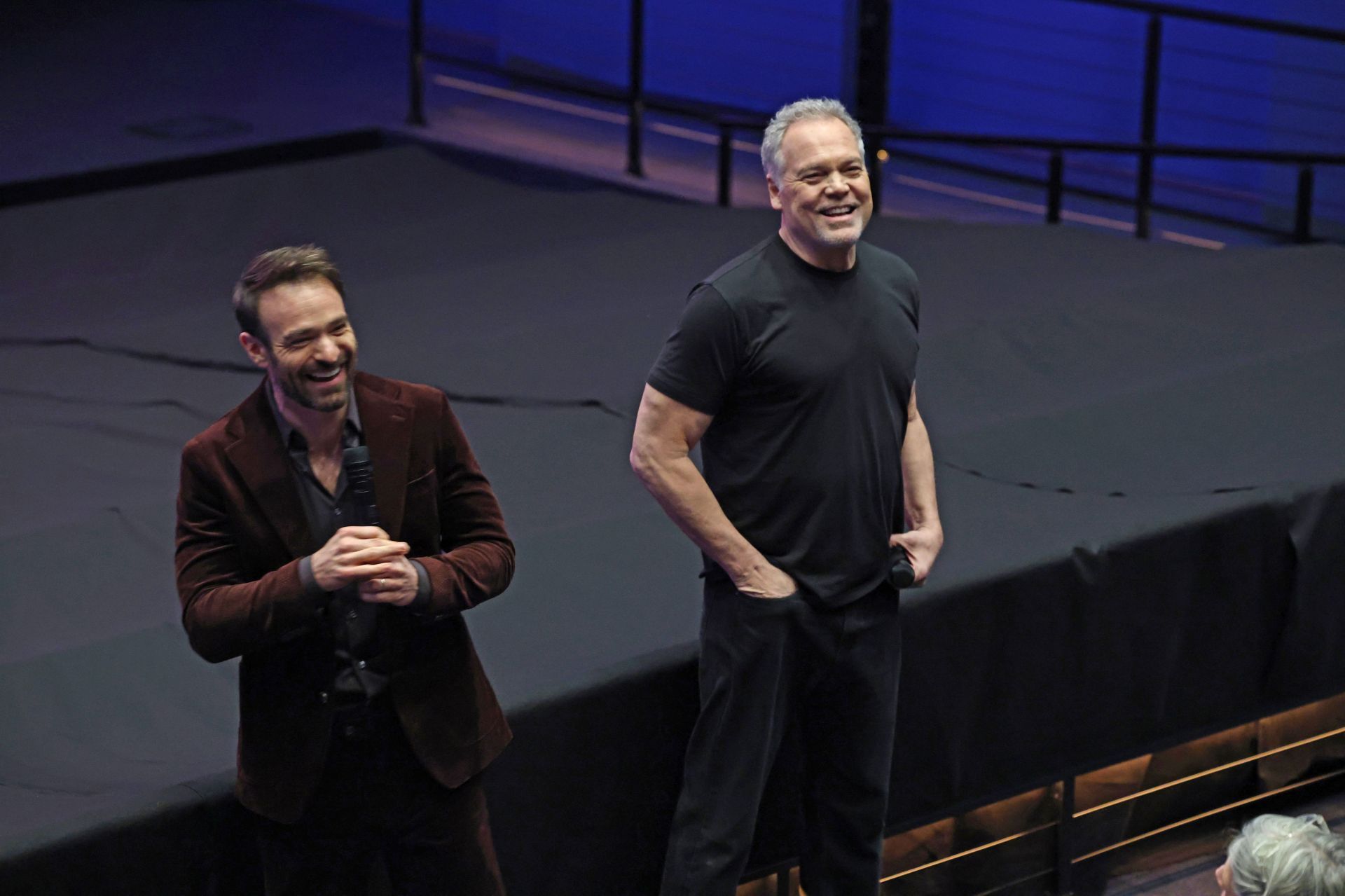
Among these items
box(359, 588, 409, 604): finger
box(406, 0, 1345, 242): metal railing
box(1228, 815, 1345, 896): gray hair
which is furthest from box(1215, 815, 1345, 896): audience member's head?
box(406, 0, 1345, 242): metal railing

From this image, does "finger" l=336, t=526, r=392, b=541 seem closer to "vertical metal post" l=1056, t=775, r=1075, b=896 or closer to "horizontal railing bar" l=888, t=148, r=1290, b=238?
"vertical metal post" l=1056, t=775, r=1075, b=896

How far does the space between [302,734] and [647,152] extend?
484 centimetres

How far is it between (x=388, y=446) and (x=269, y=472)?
148 millimetres

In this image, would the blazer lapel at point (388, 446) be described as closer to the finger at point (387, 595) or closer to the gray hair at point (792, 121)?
the finger at point (387, 595)

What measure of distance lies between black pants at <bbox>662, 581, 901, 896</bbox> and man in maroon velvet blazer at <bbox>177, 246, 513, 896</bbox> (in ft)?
1.42

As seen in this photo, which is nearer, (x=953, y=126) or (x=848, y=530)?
(x=848, y=530)

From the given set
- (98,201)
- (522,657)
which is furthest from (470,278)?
(522,657)

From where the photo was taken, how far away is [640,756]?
9.84 ft

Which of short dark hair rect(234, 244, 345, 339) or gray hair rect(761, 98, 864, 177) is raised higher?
gray hair rect(761, 98, 864, 177)

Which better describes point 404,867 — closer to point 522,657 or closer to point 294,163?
point 522,657

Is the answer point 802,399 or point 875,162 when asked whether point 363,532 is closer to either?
point 802,399

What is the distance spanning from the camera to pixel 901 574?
271cm

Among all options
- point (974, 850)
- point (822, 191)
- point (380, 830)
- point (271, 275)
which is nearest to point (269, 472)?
point (271, 275)

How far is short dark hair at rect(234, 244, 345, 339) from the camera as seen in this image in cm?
222
